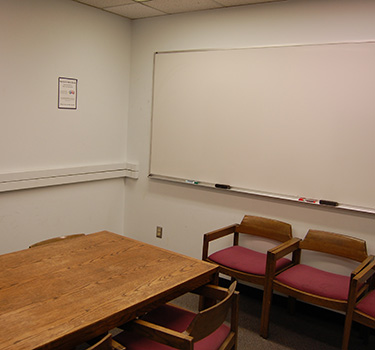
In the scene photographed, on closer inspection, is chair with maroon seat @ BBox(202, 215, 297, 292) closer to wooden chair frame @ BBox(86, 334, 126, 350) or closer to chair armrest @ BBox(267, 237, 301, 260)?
chair armrest @ BBox(267, 237, 301, 260)

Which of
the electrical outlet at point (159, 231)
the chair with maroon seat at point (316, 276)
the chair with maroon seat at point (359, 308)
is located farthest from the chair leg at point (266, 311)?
the electrical outlet at point (159, 231)

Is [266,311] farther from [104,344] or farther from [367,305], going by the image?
[104,344]

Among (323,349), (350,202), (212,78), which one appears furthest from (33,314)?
(212,78)

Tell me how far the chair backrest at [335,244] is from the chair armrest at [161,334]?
5.63 feet

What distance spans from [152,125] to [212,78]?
82 cm

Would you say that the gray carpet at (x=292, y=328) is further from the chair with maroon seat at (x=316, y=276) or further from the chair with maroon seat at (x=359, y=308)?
the chair with maroon seat at (x=359, y=308)

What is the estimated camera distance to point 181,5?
3.59 m

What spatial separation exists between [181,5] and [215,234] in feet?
6.58

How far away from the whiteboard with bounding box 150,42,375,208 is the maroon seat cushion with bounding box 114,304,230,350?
149 cm

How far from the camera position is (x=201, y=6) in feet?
11.8

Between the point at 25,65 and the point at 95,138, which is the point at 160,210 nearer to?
the point at 95,138

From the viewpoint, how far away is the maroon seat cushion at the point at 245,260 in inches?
121

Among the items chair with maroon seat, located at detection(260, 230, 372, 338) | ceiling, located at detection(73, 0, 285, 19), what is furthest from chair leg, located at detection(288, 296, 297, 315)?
ceiling, located at detection(73, 0, 285, 19)

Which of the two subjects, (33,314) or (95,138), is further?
(95,138)
